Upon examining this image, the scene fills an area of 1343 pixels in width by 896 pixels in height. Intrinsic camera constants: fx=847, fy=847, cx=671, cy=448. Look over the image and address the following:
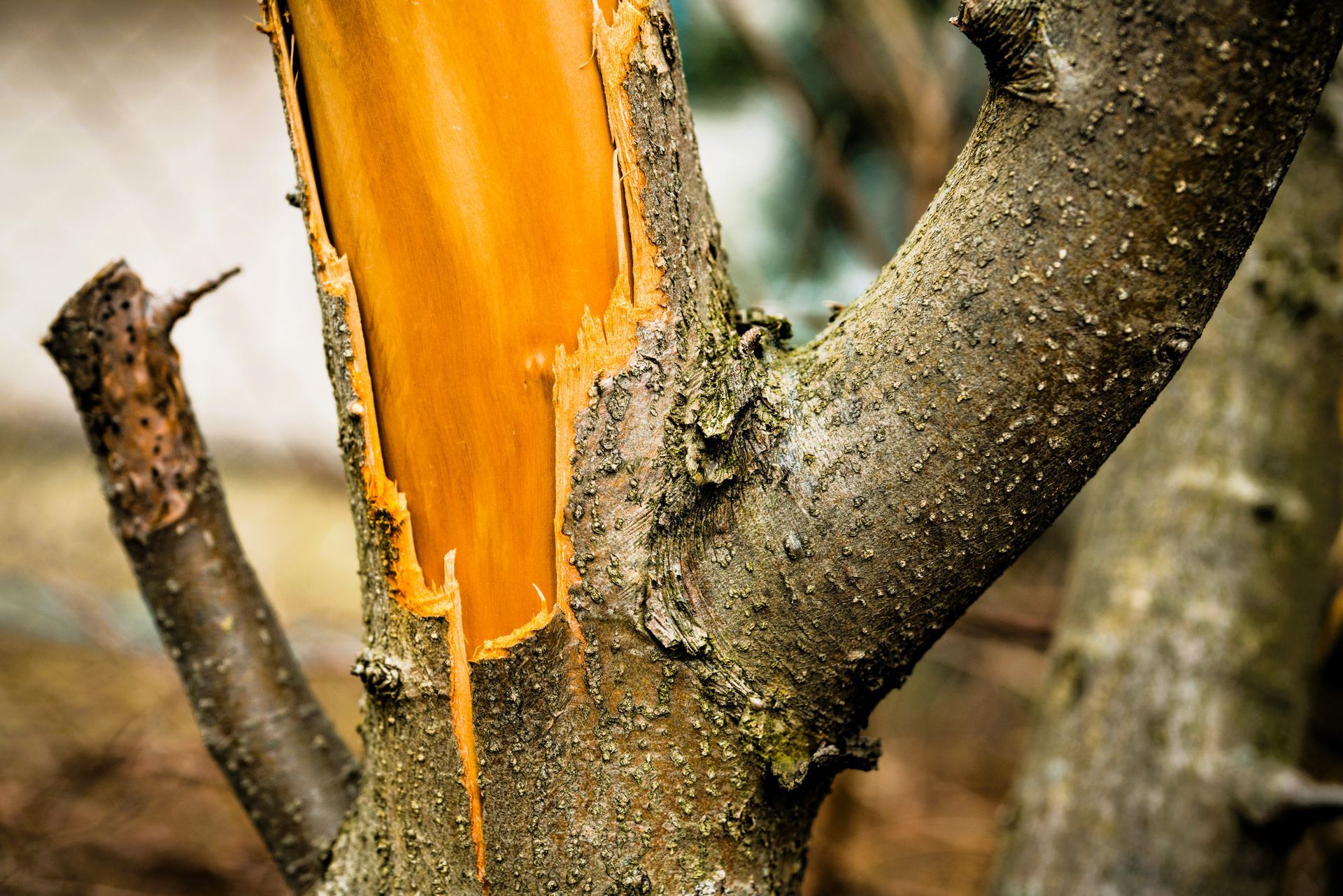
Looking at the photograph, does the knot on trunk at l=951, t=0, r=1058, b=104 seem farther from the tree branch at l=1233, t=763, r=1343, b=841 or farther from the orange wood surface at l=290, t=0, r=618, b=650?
the tree branch at l=1233, t=763, r=1343, b=841

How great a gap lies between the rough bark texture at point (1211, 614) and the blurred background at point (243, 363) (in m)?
0.48

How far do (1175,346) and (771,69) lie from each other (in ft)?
5.85

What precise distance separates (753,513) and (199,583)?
0.56m

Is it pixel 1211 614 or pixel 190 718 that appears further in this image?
pixel 190 718

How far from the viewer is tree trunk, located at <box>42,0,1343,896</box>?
1.61ft

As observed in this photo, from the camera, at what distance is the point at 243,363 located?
9.07ft

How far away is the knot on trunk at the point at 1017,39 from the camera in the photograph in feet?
1.40

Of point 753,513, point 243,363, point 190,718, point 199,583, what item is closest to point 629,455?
point 753,513

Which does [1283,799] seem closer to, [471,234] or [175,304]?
[471,234]

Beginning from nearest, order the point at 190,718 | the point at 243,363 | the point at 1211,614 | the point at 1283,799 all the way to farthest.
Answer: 1. the point at 1283,799
2. the point at 1211,614
3. the point at 190,718
4. the point at 243,363

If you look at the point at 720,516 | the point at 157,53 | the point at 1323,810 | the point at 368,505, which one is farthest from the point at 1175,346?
the point at 157,53

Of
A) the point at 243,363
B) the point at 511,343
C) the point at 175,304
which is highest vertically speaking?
the point at 243,363

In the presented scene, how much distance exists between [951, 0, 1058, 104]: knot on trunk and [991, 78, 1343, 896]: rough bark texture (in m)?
1.10

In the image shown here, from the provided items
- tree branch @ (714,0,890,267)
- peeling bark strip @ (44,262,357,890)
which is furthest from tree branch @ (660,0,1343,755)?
tree branch @ (714,0,890,267)
